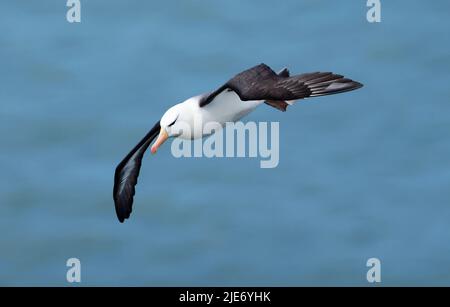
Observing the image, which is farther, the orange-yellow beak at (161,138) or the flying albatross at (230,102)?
the orange-yellow beak at (161,138)

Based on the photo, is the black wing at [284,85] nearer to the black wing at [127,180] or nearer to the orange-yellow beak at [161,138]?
the orange-yellow beak at [161,138]

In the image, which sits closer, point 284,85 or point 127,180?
point 284,85

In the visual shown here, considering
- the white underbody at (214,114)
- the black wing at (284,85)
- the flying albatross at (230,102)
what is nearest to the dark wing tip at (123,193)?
the flying albatross at (230,102)

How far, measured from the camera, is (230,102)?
1825cm

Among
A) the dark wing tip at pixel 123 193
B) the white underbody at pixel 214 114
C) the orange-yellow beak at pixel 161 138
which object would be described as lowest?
the dark wing tip at pixel 123 193

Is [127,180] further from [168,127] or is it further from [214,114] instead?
[214,114]

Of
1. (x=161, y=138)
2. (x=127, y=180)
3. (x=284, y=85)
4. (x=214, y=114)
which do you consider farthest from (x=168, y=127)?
(x=284, y=85)

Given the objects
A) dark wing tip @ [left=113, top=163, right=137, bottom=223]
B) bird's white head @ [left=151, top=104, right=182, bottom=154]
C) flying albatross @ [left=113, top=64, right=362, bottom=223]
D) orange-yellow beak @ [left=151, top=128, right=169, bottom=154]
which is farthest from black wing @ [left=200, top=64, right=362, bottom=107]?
dark wing tip @ [left=113, top=163, right=137, bottom=223]

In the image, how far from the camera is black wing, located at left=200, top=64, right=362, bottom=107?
55.7 feet

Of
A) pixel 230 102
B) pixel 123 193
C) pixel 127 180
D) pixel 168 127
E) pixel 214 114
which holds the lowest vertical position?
pixel 123 193

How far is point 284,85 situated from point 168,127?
2.18m

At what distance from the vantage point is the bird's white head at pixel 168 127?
60.2 feet

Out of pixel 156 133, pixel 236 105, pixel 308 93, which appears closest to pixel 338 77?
pixel 308 93

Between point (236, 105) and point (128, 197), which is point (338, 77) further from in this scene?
point (128, 197)
